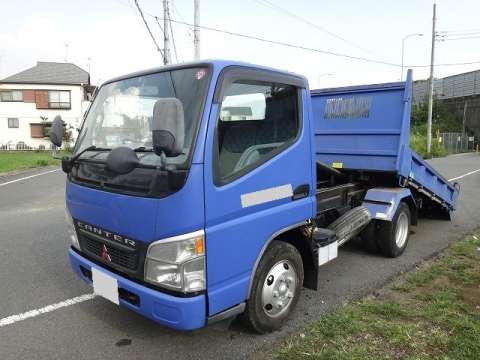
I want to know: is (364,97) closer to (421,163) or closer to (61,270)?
(421,163)

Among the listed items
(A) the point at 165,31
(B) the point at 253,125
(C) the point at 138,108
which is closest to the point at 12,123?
(A) the point at 165,31

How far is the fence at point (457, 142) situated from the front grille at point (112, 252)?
37.9 m

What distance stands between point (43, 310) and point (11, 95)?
136ft

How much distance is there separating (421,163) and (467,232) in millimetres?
1850

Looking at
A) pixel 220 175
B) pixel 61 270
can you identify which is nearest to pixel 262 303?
pixel 220 175

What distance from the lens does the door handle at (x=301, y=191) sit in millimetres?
3355

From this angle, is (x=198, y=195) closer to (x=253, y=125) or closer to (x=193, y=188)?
(x=193, y=188)

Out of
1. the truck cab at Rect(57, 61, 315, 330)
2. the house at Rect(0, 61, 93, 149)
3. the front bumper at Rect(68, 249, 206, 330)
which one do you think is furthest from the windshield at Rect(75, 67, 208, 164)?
the house at Rect(0, 61, 93, 149)

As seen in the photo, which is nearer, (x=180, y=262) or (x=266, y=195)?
(x=180, y=262)

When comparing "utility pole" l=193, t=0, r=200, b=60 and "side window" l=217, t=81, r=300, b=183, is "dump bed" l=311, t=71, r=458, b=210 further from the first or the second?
"utility pole" l=193, t=0, r=200, b=60

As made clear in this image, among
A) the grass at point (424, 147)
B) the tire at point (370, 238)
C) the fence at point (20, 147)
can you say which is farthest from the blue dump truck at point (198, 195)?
the fence at point (20, 147)

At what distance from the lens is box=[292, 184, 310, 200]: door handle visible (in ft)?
11.0

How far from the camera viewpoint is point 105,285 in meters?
2.99

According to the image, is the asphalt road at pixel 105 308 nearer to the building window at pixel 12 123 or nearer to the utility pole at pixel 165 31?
the utility pole at pixel 165 31
